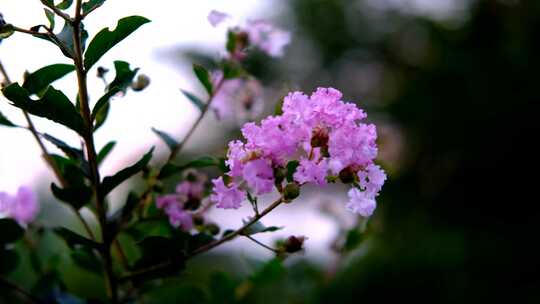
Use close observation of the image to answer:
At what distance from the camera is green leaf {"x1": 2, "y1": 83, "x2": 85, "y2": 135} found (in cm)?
65

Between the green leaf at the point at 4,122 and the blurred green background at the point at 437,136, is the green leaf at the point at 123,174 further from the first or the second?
the blurred green background at the point at 437,136

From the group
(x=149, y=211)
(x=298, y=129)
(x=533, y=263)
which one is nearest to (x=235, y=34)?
(x=149, y=211)

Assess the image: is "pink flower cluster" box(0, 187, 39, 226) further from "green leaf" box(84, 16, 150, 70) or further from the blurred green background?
the blurred green background

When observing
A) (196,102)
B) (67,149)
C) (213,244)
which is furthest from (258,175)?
(196,102)

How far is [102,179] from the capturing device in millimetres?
740

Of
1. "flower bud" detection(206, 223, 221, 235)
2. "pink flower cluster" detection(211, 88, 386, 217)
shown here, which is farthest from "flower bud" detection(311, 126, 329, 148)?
"flower bud" detection(206, 223, 221, 235)

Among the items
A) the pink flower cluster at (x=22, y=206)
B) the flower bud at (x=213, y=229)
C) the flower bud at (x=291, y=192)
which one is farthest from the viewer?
the pink flower cluster at (x=22, y=206)

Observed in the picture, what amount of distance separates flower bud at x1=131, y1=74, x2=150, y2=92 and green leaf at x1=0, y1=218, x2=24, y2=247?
24cm

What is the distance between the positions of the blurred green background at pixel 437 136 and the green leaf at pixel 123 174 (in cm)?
92

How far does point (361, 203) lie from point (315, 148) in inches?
2.9

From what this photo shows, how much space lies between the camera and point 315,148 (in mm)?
641

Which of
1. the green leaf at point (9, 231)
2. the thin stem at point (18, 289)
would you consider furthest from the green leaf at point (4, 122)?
the thin stem at point (18, 289)

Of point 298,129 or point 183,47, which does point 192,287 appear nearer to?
point 298,129

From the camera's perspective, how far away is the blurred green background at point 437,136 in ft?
8.32
